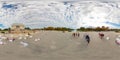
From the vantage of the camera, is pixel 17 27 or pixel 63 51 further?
pixel 17 27

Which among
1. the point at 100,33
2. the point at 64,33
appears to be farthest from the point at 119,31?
the point at 64,33

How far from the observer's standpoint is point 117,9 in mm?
20391

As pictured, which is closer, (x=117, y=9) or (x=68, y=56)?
(x=68, y=56)

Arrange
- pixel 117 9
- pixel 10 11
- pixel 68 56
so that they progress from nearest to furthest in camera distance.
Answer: pixel 68 56, pixel 10 11, pixel 117 9

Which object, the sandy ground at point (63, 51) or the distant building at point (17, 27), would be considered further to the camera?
the distant building at point (17, 27)

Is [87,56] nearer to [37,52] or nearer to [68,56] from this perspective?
[68,56]

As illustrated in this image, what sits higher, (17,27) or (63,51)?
(63,51)

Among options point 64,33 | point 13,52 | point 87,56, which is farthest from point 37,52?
point 64,33

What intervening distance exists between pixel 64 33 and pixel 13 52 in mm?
8748

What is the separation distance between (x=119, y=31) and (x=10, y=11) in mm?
6831

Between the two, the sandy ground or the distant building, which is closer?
the sandy ground

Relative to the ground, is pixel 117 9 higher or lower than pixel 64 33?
higher

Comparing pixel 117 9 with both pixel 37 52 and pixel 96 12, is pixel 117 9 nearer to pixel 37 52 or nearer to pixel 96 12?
pixel 96 12

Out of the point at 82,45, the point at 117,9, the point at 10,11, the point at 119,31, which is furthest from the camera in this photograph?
the point at 119,31
